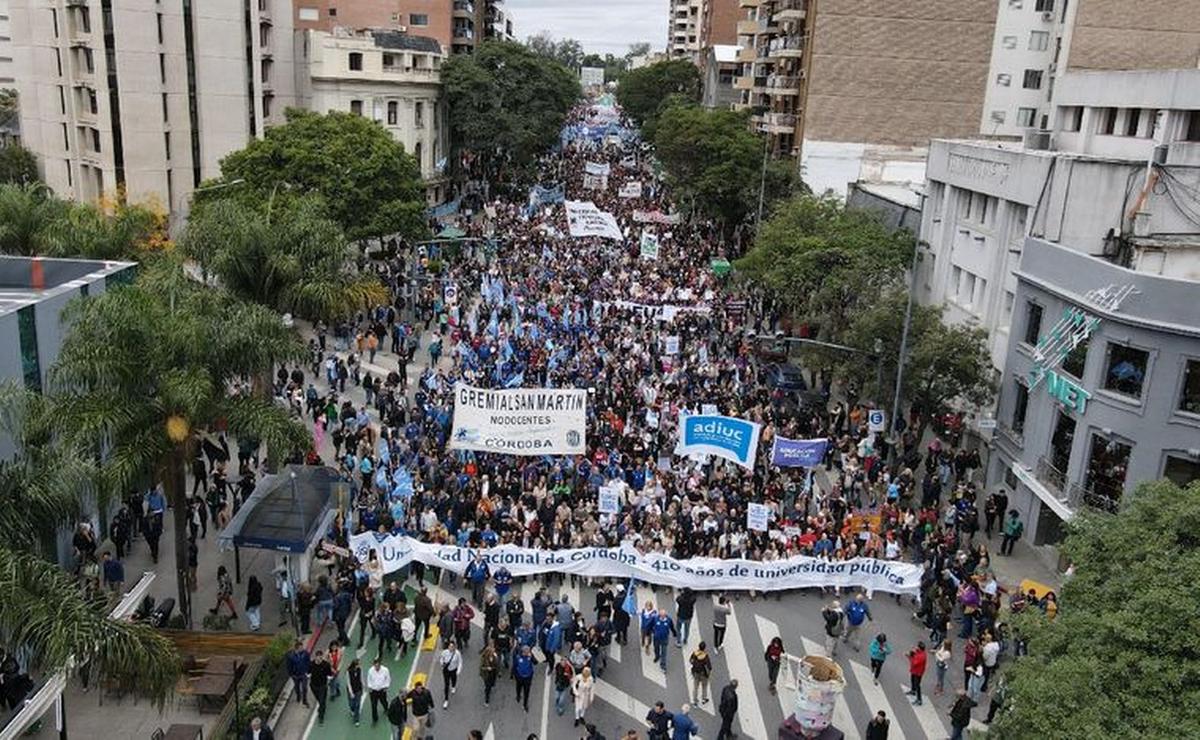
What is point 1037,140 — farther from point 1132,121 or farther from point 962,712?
point 962,712

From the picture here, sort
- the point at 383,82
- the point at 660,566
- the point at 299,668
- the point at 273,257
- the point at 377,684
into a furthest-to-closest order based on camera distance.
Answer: the point at 383,82
the point at 273,257
the point at 660,566
the point at 299,668
the point at 377,684

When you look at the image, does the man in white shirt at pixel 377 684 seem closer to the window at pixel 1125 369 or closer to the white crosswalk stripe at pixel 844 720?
the white crosswalk stripe at pixel 844 720

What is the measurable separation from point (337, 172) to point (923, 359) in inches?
1181

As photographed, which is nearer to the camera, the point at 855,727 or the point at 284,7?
the point at 855,727

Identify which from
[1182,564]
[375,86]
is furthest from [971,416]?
[375,86]

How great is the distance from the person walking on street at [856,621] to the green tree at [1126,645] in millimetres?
5808

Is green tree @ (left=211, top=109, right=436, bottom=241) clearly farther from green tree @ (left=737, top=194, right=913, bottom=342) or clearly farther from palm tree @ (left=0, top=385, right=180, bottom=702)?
palm tree @ (left=0, top=385, right=180, bottom=702)

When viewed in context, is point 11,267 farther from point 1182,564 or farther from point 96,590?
point 1182,564

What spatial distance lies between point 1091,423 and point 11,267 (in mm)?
26764

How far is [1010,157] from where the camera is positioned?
3219 centimetres

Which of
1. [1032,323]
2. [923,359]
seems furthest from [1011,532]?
[1032,323]

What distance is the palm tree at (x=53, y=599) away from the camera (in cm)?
1210

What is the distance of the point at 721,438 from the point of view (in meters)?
25.4

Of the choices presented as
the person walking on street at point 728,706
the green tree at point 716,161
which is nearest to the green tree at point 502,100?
the green tree at point 716,161
